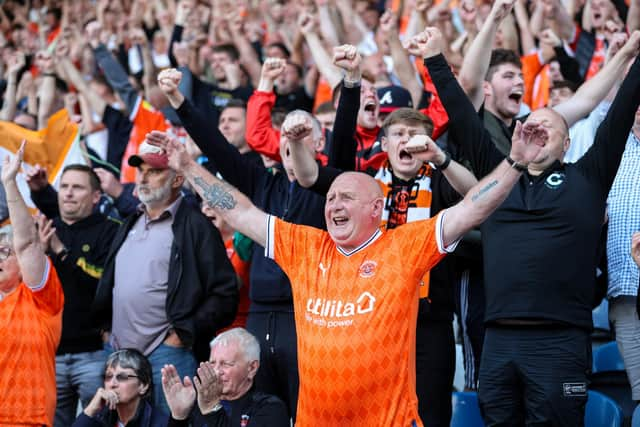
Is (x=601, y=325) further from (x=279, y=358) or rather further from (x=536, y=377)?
(x=279, y=358)

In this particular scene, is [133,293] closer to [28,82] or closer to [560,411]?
[560,411]

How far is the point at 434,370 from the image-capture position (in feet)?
16.7

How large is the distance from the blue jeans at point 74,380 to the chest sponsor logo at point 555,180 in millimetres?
3019

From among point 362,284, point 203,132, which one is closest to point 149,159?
point 203,132

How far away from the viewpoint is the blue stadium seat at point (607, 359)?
5688 mm

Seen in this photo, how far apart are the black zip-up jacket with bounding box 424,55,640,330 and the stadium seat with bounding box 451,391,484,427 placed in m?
0.93

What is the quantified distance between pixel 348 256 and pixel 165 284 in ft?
6.29

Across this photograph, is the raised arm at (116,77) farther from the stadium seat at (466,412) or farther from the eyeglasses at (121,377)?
the stadium seat at (466,412)

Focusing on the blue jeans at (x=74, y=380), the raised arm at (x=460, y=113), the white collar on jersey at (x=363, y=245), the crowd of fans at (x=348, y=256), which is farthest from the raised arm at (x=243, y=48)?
the white collar on jersey at (x=363, y=245)

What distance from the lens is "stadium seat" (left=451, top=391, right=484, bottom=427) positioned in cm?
549

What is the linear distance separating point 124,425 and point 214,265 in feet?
3.51

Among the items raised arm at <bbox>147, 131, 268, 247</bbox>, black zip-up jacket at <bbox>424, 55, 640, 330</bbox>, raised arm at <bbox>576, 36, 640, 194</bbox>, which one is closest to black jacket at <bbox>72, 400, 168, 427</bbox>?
raised arm at <bbox>147, 131, 268, 247</bbox>

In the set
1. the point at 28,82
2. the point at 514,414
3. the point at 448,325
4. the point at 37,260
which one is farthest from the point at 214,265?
the point at 28,82

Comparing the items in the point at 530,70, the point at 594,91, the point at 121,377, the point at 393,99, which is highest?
the point at 530,70
